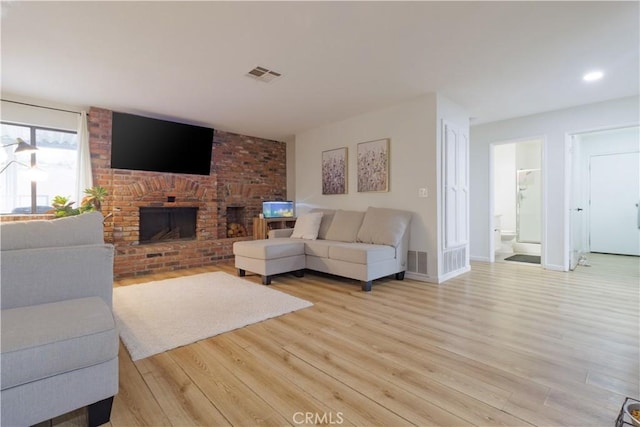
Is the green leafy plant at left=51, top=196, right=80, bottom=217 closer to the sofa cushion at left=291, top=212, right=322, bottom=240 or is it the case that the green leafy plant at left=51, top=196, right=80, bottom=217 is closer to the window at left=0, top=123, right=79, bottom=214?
the window at left=0, top=123, right=79, bottom=214

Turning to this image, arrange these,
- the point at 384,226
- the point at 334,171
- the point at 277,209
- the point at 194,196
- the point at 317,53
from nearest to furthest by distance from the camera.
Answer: the point at 317,53 < the point at 384,226 < the point at 334,171 < the point at 194,196 < the point at 277,209

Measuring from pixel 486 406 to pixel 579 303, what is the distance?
227cm

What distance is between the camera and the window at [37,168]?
A: 3709 mm

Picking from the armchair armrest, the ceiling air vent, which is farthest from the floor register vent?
the armchair armrest

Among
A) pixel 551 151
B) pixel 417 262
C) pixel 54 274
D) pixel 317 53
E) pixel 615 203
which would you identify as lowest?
pixel 417 262

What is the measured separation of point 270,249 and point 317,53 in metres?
2.21

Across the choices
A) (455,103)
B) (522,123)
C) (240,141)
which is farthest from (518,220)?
(240,141)

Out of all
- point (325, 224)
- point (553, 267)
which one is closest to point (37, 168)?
point (325, 224)

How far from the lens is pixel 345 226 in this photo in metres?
4.27

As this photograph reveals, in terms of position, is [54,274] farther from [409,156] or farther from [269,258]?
[409,156]

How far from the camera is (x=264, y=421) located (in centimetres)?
132

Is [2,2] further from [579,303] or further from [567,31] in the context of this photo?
[579,303]

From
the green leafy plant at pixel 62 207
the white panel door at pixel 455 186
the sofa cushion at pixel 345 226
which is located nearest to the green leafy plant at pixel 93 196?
the green leafy plant at pixel 62 207

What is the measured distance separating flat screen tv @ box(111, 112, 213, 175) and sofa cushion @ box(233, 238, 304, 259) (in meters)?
1.90
